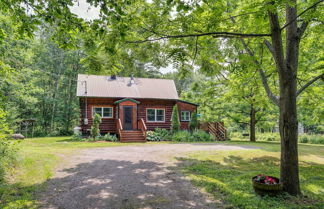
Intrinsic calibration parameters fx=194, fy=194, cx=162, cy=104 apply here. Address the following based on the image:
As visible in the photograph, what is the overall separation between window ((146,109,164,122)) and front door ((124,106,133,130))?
185cm

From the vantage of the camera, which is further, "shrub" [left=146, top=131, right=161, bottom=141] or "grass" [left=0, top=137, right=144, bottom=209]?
"shrub" [left=146, top=131, right=161, bottom=141]

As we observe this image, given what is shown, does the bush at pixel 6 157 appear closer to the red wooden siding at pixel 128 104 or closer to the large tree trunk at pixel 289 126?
the large tree trunk at pixel 289 126

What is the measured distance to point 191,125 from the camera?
17.4 m

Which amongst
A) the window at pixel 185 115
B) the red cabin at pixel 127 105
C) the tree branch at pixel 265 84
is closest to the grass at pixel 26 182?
the tree branch at pixel 265 84

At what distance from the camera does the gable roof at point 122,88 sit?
16781mm

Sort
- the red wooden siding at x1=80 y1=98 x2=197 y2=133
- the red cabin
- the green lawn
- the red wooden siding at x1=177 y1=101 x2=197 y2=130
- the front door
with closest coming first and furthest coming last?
the green lawn, the red cabin, the red wooden siding at x1=80 y1=98 x2=197 y2=133, the front door, the red wooden siding at x1=177 y1=101 x2=197 y2=130

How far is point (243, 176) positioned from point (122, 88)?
14375 millimetres

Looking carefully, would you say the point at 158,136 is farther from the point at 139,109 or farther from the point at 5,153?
the point at 5,153

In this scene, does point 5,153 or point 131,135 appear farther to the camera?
point 131,135

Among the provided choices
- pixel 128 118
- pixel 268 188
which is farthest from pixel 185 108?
pixel 268 188

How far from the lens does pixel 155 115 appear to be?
59.8ft

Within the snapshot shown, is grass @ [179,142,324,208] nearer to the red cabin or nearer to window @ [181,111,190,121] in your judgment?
the red cabin

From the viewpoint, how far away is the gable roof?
16.8m

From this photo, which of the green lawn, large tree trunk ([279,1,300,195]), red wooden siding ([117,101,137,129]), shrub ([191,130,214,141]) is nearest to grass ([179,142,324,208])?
the green lawn
